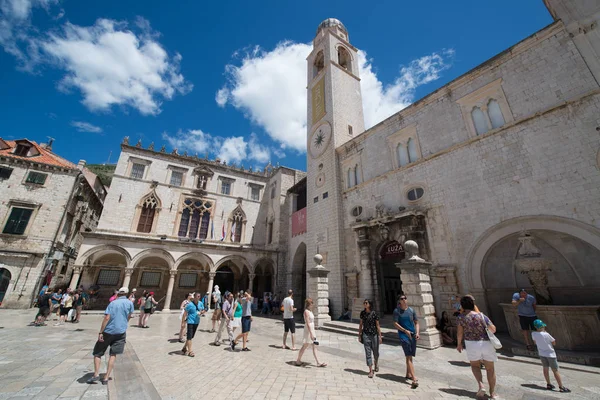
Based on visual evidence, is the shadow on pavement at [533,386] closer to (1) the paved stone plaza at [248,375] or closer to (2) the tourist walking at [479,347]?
(1) the paved stone plaza at [248,375]

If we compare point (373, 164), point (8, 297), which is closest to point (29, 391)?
point (373, 164)

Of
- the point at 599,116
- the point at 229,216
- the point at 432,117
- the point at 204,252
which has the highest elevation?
the point at 432,117

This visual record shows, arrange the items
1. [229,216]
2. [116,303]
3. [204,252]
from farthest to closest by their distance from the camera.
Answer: [229,216] < [204,252] < [116,303]

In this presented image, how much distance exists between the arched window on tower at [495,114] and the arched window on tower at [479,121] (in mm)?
251

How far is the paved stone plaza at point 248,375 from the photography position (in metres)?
4.25

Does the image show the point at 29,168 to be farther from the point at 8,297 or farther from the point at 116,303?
the point at 116,303

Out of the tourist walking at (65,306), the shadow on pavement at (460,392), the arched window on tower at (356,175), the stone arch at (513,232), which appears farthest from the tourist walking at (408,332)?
the tourist walking at (65,306)

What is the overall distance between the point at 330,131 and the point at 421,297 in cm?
1272

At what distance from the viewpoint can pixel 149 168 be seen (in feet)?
73.1

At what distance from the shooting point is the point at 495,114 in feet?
34.4

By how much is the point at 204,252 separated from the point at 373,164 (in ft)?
48.5

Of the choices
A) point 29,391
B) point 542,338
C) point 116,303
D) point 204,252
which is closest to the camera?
point 29,391

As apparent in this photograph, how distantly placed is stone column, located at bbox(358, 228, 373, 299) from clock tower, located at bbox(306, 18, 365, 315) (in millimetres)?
1296

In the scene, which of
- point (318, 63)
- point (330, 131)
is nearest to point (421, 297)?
point (330, 131)
